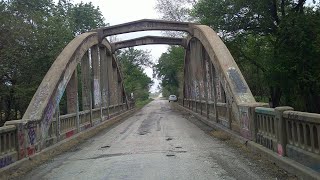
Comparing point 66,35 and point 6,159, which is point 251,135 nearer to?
point 6,159

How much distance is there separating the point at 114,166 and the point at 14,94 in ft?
42.3

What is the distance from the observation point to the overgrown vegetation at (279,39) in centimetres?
1758

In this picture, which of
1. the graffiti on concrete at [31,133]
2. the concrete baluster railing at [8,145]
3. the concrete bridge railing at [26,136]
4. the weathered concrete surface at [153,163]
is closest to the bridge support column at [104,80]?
the concrete bridge railing at [26,136]

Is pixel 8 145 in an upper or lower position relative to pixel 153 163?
upper

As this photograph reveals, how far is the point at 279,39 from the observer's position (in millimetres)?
18750

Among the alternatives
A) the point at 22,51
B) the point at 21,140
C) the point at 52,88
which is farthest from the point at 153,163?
the point at 22,51

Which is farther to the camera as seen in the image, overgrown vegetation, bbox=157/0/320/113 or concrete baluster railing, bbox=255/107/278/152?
overgrown vegetation, bbox=157/0/320/113

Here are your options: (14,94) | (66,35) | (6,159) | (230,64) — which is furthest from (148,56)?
(6,159)

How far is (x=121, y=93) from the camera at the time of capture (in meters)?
35.4

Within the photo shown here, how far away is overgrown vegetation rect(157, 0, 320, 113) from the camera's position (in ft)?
57.7

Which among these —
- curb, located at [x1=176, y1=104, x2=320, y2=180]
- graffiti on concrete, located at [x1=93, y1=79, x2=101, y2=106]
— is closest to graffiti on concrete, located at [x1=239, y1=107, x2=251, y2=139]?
curb, located at [x1=176, y1=104, x2=320, y2=180]

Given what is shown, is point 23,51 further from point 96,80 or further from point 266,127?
point 266,127

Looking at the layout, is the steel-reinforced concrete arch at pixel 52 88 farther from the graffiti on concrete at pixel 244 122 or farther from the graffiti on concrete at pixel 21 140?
the graffiti on concrete at pixel 244 122

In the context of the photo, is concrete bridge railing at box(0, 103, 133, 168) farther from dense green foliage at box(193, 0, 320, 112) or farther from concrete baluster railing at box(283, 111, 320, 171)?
dense green foliage at box(193, 0, 320, 112)
